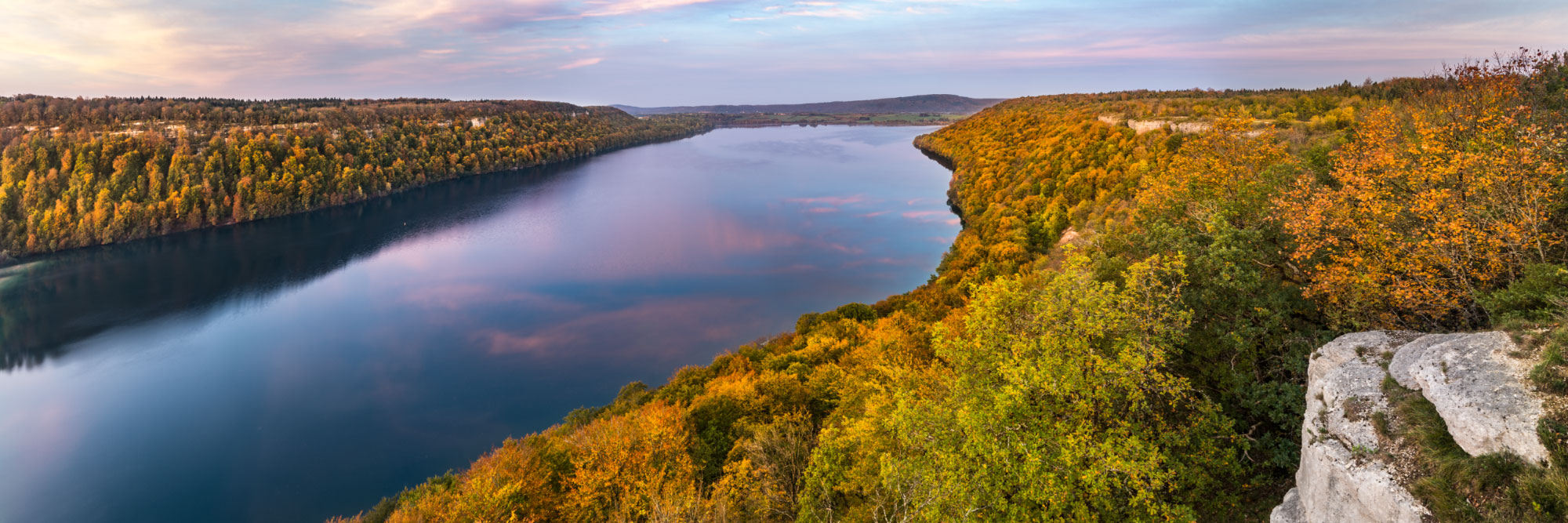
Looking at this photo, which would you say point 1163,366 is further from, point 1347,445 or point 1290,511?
point 1347,445

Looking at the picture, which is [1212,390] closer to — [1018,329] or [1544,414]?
[1018,329]

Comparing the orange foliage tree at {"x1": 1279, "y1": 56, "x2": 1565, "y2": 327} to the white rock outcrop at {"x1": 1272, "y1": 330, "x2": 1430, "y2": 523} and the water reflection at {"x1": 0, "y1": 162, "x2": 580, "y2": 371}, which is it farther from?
the water reflection at {"x1": 0, "y1": 162, "x2": 580, "y2": 371}

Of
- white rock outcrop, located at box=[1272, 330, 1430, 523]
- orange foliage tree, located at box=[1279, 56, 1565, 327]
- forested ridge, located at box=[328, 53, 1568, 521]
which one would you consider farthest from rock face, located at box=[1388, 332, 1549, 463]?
orange foliage tree, located at box=[1279, 56, 1565, 327]

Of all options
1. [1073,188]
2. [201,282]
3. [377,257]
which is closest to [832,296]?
[1073,188]

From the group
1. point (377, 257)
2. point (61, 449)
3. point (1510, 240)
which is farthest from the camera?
point (377, 257)

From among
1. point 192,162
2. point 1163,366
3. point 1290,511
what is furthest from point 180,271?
point 1290,511
